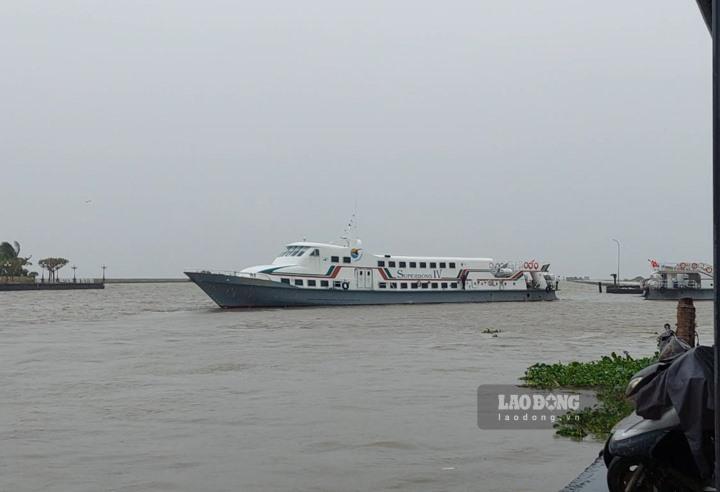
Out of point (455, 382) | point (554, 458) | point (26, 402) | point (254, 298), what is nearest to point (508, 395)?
point (455, 382)

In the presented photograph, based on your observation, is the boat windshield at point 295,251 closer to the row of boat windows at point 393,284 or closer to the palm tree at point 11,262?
the row of boat windows at point 393,284

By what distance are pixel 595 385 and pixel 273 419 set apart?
17.4 ft

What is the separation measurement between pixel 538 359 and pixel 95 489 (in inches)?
559

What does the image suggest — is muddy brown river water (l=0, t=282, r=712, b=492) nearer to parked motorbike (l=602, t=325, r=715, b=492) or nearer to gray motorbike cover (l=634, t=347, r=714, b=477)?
parked motorbike (l=602, t=325, r=715, b=492)

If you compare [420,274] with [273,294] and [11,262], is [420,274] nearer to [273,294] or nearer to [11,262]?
[273,294]

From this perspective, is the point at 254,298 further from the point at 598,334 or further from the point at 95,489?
the point at 95,489

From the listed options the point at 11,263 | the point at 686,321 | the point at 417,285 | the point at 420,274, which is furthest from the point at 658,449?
the point at 11,263

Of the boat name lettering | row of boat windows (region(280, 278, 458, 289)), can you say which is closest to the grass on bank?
row of boat windows (region(280, 278, 458, 289))

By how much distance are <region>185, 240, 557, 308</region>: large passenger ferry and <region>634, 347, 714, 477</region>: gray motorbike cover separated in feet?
168

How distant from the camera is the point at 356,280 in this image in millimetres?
→ 60125

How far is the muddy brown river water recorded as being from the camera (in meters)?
8.19

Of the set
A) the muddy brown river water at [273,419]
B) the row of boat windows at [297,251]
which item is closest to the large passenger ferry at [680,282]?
the row of boat windows at [297,251]

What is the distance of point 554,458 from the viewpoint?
28.5 feet

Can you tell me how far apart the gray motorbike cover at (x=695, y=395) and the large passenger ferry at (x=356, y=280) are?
5125cm
